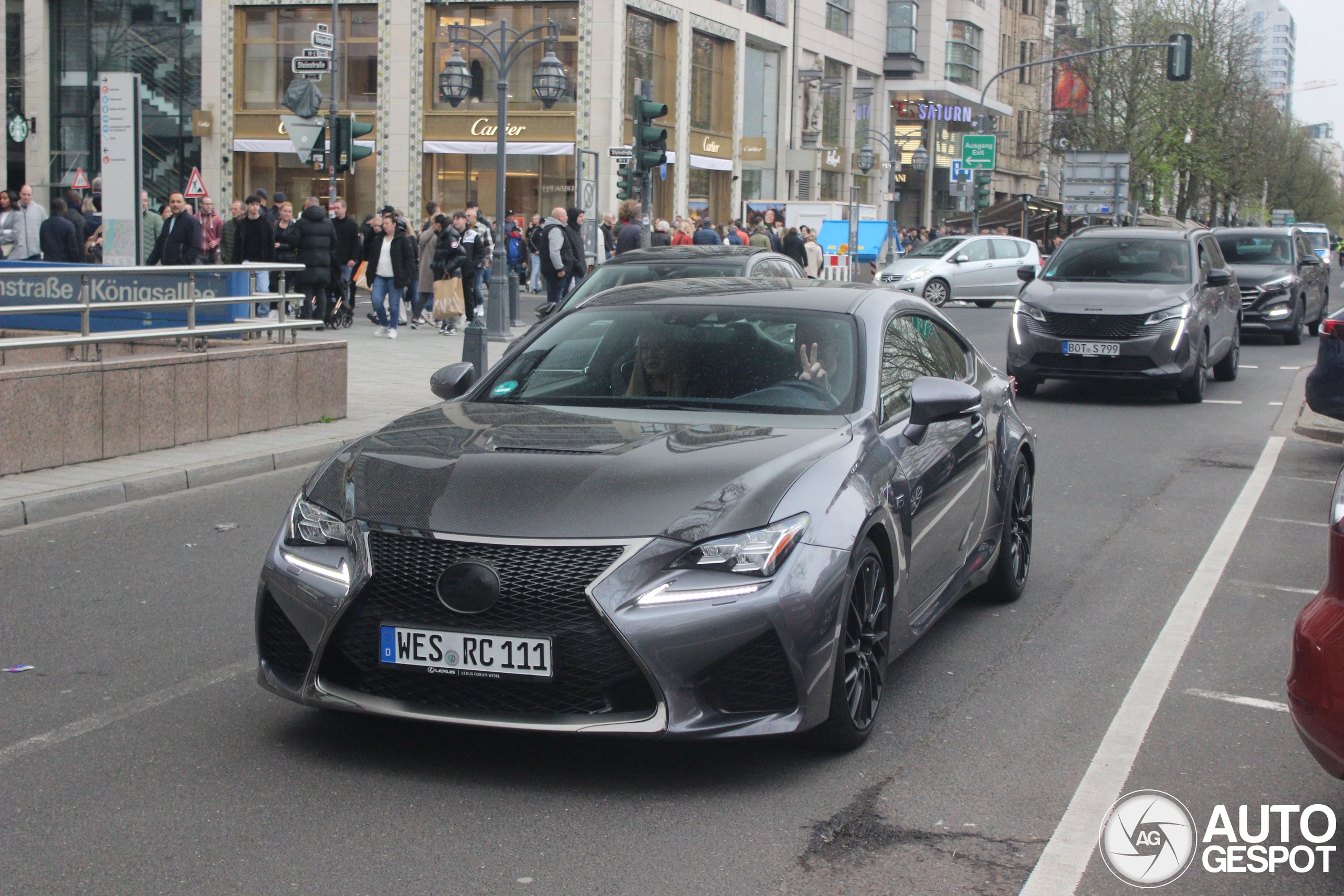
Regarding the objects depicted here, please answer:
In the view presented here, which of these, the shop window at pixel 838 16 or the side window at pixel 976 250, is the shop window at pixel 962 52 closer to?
the shop window at pixel 838 16

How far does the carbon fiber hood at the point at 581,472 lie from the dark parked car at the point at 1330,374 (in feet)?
22.6

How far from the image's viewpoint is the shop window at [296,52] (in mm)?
43562

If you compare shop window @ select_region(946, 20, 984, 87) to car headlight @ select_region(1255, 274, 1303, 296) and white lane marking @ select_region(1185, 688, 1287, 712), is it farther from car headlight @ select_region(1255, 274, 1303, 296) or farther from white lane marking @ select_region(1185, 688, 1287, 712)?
white lane marking @ select_region(1185, 688, 1287, 712)

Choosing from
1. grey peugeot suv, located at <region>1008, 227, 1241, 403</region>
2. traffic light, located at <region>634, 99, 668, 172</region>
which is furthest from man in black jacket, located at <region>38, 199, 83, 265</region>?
grey peugeot suv, located at <region>1008, 227, 1241, 403</region>

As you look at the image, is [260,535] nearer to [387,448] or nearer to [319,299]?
[387,448]

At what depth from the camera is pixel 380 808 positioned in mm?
4199

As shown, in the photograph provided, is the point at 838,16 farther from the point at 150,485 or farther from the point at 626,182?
the point at 150,485

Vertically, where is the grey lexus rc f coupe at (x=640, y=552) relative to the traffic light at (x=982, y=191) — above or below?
below

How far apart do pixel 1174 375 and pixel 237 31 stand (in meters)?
36.2

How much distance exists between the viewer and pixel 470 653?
4227 millimetres

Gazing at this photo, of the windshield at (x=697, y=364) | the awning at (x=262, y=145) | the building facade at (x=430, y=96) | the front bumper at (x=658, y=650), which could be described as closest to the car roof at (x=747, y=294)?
the windshield at (x=697, y=364)

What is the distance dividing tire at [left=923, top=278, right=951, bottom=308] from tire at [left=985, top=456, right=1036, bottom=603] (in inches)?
1055

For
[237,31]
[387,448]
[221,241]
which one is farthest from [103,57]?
[387,448]

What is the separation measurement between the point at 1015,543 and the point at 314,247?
15.7m
